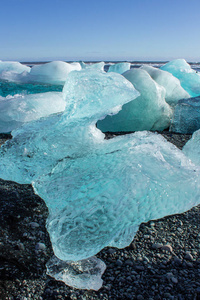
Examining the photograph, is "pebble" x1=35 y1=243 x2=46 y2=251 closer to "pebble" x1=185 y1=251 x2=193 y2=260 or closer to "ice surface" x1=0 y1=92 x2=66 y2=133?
"pebble" x1=185 y1=251 x2=193 y2=260

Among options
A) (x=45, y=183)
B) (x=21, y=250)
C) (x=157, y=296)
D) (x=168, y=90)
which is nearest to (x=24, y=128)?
(x=45, y=183)

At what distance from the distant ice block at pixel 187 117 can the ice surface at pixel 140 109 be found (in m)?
0.26

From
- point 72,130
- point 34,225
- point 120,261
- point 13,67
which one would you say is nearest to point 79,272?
point 120,261

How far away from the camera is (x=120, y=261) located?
133 cm

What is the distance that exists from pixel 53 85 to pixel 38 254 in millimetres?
5491

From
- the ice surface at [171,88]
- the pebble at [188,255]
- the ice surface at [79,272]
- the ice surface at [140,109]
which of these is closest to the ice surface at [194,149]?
the pebble at [188,255]

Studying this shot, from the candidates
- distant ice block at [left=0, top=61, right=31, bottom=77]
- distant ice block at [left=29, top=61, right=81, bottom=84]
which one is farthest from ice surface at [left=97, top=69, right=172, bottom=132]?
distant ice block at [left=0, top=61, right=31, bottom=77]

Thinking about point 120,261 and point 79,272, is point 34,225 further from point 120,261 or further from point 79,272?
point 120,261

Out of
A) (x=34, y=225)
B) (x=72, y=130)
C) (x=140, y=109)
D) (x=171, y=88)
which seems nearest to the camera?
(x=34, y=225)

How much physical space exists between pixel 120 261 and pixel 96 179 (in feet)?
1.52

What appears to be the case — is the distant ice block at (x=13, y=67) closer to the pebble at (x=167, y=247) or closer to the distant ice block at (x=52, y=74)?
the distant ice block at (x=52, y=74)

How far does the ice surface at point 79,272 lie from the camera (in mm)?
1187

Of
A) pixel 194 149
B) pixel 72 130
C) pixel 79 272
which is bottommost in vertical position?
pixel 79 272

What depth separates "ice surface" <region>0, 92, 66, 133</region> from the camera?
3.39 m
